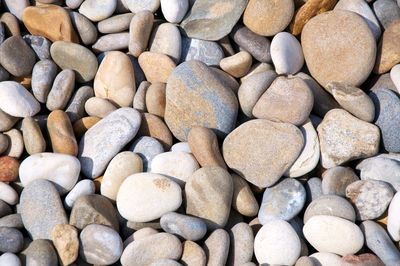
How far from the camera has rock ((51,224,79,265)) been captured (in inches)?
73.6

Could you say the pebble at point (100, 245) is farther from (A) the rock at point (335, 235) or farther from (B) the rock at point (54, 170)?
(A) the rock at point (335, 235)

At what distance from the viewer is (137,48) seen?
2422 millimetres

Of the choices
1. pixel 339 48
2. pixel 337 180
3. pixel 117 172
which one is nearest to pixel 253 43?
pixel 339 48

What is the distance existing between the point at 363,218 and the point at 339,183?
6.3 inches

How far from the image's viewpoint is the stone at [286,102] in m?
2.14

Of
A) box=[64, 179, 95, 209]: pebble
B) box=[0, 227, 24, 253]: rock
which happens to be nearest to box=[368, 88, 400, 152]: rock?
box=[64, 179, 95, 209]: pebble

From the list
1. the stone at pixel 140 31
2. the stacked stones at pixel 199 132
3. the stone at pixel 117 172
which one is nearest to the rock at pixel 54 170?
the stacked stones at pixel 199 132

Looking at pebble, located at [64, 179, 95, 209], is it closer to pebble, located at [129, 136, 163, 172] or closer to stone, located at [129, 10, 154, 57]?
pebble, located at [129, 136, 163, 172]

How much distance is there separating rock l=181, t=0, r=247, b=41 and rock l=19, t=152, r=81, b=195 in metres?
0.85

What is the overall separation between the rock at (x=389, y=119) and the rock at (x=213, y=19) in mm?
752

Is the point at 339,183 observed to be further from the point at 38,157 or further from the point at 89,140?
the point at 38,157

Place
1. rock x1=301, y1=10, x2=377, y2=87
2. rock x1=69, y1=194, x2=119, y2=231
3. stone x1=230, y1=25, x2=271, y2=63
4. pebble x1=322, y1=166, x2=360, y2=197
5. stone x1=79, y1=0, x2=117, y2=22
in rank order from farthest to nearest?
stone x1=79, y1=0, x2=117, y2=22
stone x1=230, y1=25, x2=271, y2=63
rock x1=301, y1=10, x2=377, y2=87
pebble x1=322, y1=166, x2=360, y2=197
rock x1=69, y1=194, x2=119, y2=231

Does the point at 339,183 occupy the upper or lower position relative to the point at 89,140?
lower

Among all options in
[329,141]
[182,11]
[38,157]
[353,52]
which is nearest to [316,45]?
[353,52]
